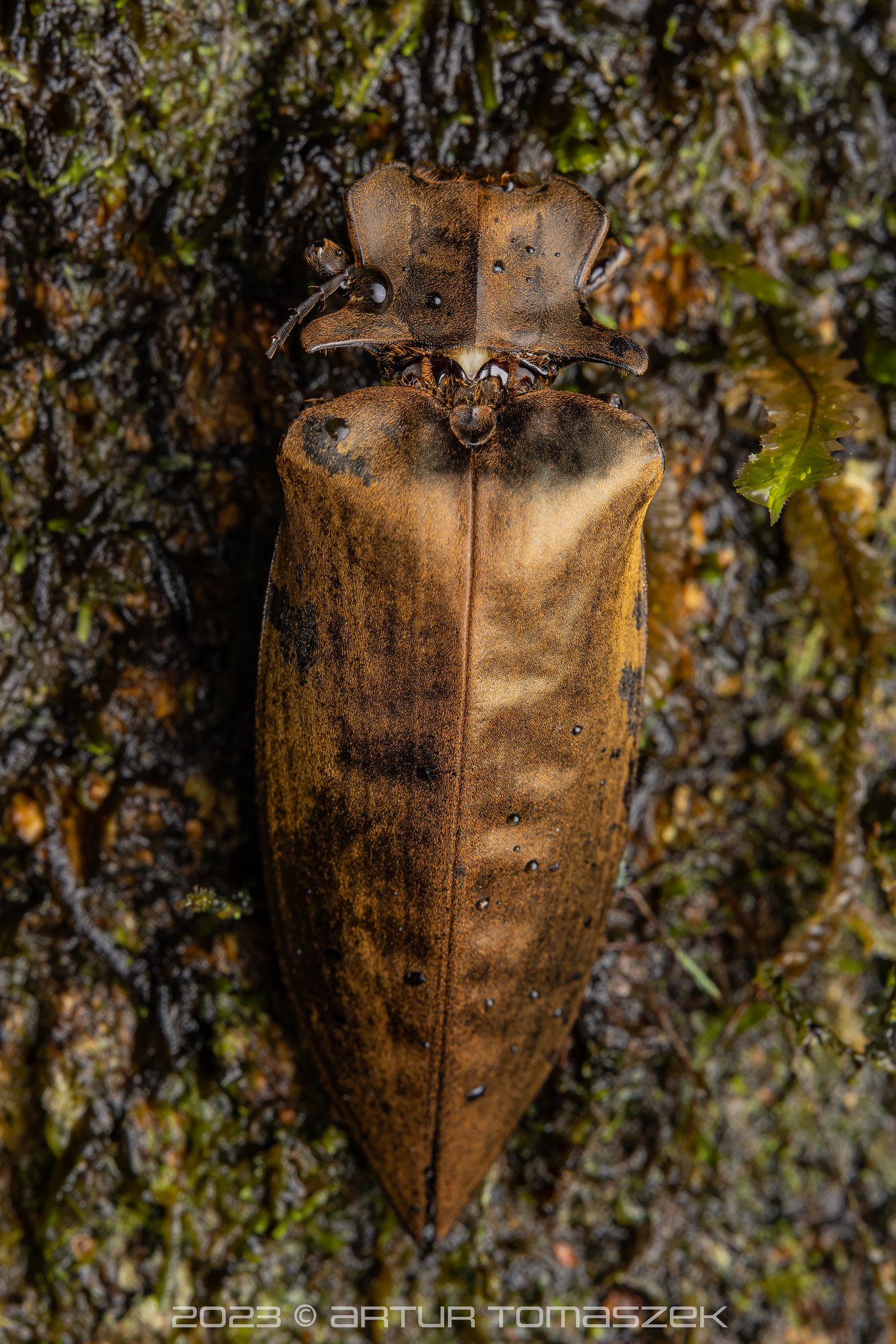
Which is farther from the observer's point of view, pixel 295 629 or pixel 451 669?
pixel 295 629

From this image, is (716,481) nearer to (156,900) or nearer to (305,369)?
(305,369)

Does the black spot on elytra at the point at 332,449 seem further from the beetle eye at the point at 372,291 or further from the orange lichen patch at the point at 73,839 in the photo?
the orange lichen patch at the point at 73,839

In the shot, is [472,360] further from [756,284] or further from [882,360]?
[882,360]

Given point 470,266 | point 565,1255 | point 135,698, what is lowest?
point 565,1255

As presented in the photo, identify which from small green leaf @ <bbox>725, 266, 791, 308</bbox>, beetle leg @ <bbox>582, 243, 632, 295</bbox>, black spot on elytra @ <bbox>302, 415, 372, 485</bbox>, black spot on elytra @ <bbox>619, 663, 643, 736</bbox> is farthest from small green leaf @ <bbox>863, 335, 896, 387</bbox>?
Answer: black spot on elytra @ <bbox>302, 415, 372, 485</bbox>

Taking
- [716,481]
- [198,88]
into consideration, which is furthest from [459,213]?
[716,481]

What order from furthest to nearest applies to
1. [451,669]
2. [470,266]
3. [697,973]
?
[697,973] → [470,266] → [451,669]

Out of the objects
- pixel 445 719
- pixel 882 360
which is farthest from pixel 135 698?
pixel 882 360
